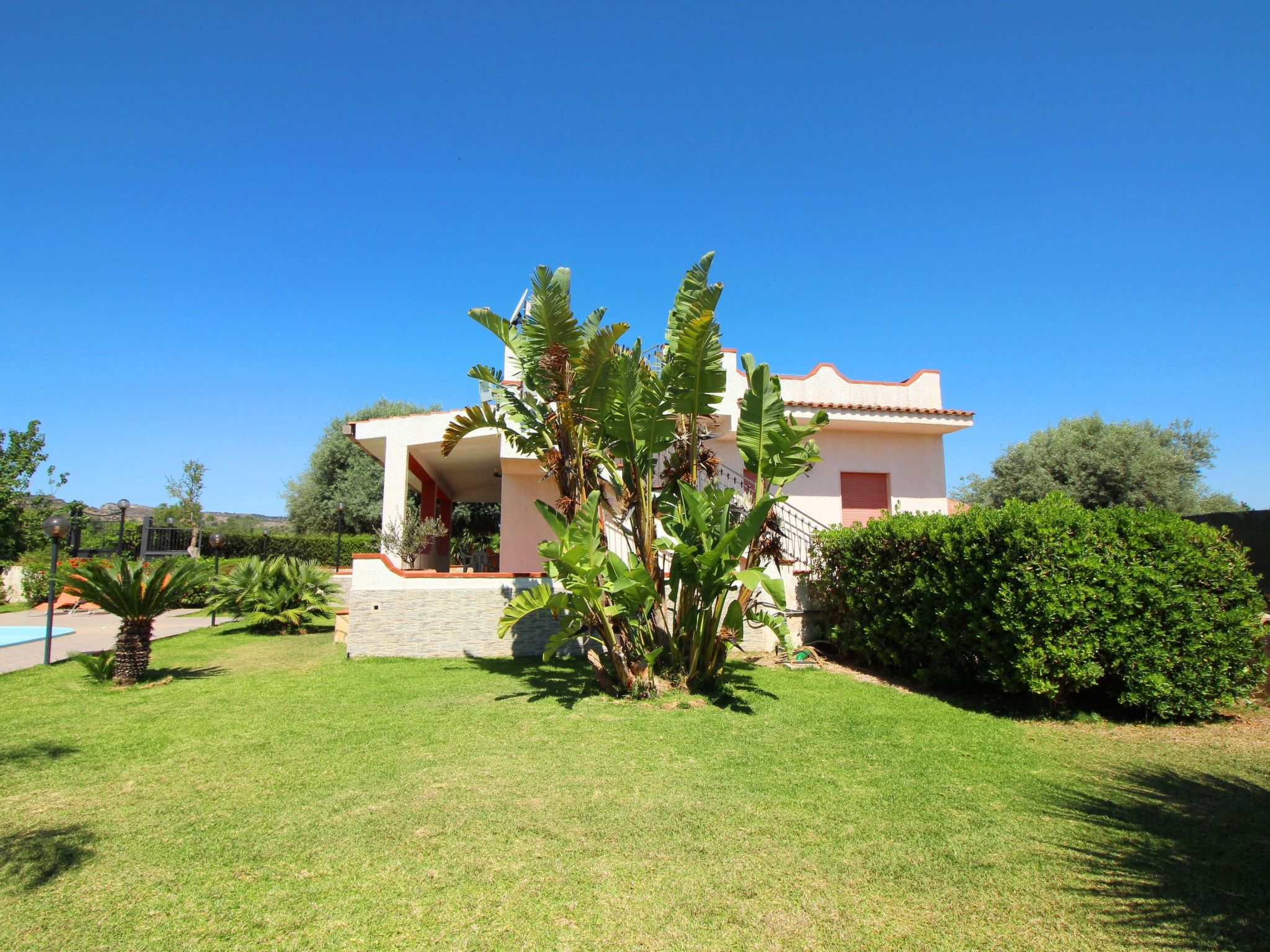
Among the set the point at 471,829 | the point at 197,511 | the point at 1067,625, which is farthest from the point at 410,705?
the point at 197,511

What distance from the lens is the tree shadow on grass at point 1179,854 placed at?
134 inches

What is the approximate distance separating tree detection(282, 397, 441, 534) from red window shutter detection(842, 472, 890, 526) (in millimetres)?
27599

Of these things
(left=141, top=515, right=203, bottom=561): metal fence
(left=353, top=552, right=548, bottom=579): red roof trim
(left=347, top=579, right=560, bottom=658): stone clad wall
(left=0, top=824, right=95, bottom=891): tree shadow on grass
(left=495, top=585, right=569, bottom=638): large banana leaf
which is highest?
(left=141, top=515, right=203, bottom=561): metal fence

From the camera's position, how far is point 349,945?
3.28 m

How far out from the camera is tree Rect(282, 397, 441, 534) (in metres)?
37.1

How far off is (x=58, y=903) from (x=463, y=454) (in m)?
13.8

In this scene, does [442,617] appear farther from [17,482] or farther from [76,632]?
[17,482]

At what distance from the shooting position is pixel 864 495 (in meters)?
16.3

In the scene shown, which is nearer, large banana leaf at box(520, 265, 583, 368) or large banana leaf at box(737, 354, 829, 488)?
large banana leaf at box(737, 354, 829, 488)

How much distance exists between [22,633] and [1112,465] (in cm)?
3261

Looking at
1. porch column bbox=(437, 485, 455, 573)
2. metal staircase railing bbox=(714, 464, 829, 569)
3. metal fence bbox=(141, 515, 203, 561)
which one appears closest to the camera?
metal staircase railing bbox=(714, 464, 829, 569)

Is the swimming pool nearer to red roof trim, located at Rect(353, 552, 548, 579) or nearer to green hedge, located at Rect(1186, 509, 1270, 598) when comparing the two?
red roof trim, located at Rect(353, 552, 548, 579)

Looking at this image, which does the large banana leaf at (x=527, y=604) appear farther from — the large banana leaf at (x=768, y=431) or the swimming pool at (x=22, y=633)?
the swimming pool at (x=22, y=633)

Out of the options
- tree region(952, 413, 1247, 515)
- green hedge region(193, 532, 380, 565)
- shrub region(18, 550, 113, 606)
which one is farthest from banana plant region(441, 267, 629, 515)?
shrub region(18, 550, 113, 606)
